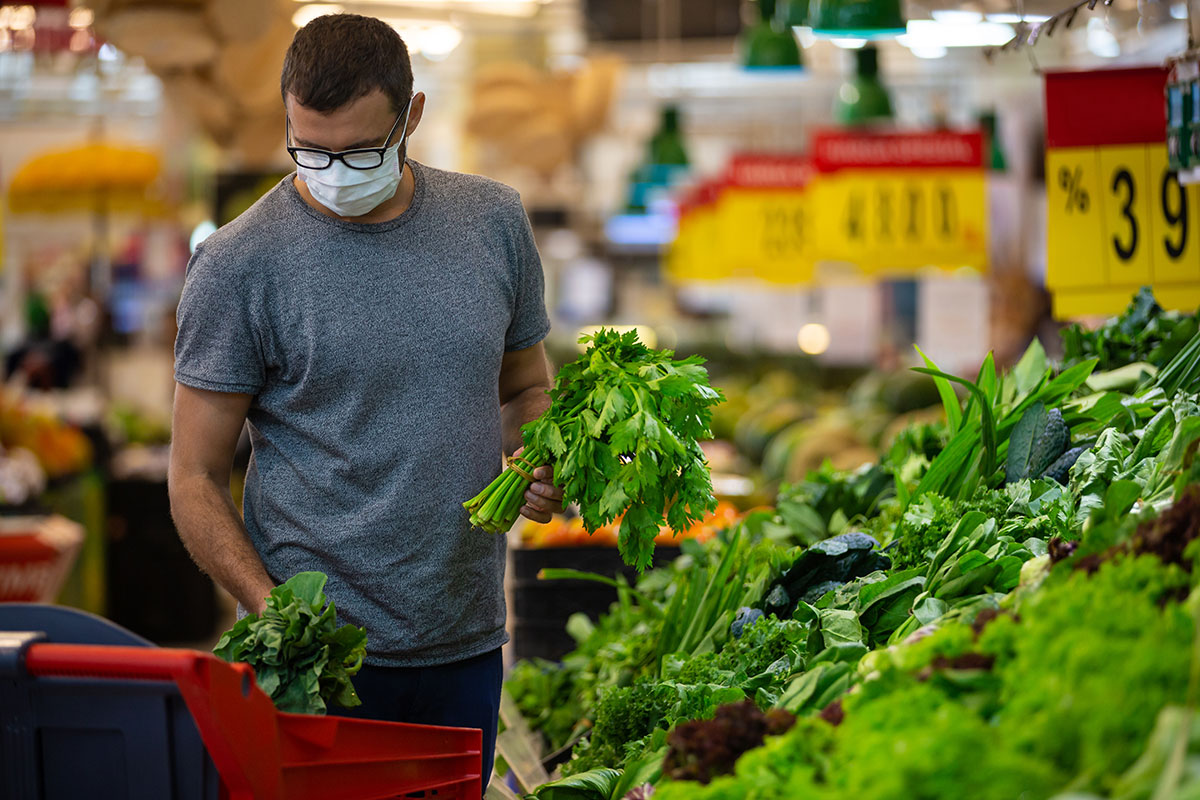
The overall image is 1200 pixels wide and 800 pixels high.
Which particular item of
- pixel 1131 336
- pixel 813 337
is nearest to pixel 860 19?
pixel 1131 336

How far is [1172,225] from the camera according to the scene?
11.8 ft

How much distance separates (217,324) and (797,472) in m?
4.16

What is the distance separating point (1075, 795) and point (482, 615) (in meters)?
1.31

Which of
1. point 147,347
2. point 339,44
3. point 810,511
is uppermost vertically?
point 339,44

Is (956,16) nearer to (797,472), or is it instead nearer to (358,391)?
(797,472)

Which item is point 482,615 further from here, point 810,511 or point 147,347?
point 147,347

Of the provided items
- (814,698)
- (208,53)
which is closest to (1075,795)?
(814,698)

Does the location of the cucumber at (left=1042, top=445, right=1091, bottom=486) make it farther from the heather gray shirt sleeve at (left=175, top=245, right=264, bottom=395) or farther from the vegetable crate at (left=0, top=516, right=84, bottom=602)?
the vegetable crate at (left=0, top=516, right=84, bottom=602)

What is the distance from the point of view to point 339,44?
2.12 metres

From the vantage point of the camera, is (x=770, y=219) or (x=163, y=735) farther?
(x=770, y=219)

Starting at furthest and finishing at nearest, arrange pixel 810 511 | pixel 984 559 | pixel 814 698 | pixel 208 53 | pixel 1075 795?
pixel 208 53 → pixel 810 511 → pixel 984 559 → pixel 814 698 → pixel 1075 795

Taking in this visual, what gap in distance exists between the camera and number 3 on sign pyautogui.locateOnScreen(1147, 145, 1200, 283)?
3551mm

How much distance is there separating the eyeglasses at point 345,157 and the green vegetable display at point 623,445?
1.49 ft

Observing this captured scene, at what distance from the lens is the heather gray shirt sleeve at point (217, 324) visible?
221 cm
